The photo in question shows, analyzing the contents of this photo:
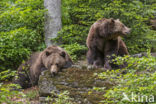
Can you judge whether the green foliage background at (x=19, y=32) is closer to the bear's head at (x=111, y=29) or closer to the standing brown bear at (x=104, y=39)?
the standing brown bear at (x=104, y=39)

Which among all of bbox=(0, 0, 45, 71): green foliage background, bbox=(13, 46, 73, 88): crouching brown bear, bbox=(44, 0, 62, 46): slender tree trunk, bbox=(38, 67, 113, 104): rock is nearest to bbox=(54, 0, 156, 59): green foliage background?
bbox=(44, 0, 62, 46): slender tree trunk

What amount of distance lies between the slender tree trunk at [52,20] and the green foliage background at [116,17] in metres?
0.39

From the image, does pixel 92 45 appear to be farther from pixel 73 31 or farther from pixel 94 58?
pixel 73 31

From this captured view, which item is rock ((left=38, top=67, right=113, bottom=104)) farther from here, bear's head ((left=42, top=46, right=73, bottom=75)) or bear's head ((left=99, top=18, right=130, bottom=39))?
bear's head ((left=99, top=18, right=130, bottom=39))

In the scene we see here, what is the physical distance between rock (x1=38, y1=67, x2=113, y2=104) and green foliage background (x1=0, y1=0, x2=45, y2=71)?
304 cm

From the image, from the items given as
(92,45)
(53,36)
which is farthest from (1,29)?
(92,45)

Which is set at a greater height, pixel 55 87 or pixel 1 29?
pixel 1 29

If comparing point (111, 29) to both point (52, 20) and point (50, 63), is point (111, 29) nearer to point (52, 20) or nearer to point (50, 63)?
point (50, 63)

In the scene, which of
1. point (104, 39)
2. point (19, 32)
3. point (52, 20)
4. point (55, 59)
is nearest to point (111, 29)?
point (104, 39)

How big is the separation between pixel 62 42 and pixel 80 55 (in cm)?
96

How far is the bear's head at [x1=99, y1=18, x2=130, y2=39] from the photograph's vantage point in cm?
602

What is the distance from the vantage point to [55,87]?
4730mm

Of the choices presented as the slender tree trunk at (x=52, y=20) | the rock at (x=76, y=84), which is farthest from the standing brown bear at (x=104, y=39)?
the slender tree trunk at (x=52, y=20)

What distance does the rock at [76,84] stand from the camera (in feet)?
13.9
